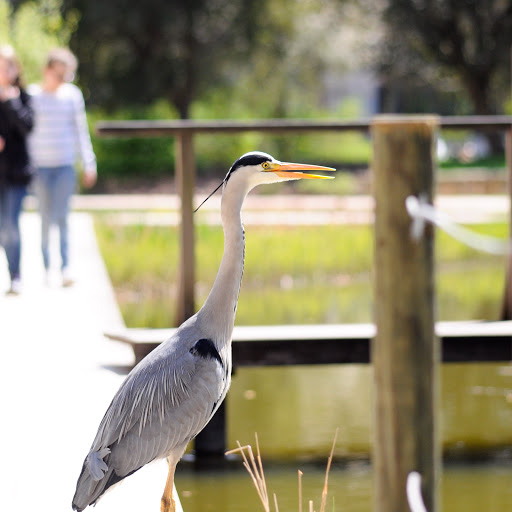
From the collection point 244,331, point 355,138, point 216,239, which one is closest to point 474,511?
point 244,331

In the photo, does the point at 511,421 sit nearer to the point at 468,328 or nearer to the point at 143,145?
the point at 468,328

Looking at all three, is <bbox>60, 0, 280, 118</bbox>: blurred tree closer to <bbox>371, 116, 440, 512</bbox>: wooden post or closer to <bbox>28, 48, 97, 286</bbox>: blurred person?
<bbox>28, 48, 97, 286</bbox>: blurred person

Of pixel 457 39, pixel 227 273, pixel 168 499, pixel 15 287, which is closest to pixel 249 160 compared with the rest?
pixel 227 273

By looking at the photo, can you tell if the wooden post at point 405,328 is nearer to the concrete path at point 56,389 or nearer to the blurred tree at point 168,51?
the concrete path at point 56,389

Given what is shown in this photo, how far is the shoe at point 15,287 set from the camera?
8172mm

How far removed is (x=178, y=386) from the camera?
11.7ft

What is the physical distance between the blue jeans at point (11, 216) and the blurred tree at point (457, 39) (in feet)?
82.4

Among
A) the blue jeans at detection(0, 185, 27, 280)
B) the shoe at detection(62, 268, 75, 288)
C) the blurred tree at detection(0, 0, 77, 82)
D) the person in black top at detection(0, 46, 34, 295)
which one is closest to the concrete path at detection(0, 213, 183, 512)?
the shoe at detection(62, 268, 75, 288)

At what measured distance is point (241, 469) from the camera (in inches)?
253

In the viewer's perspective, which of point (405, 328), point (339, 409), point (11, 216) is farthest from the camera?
point (11, 216)

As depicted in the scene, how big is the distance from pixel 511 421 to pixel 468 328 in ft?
3.20

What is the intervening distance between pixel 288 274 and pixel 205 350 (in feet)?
31.4

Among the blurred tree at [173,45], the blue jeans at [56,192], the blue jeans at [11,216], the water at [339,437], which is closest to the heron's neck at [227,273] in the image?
the water at [339,437]

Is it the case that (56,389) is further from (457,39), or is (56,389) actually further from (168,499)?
(457,39)
